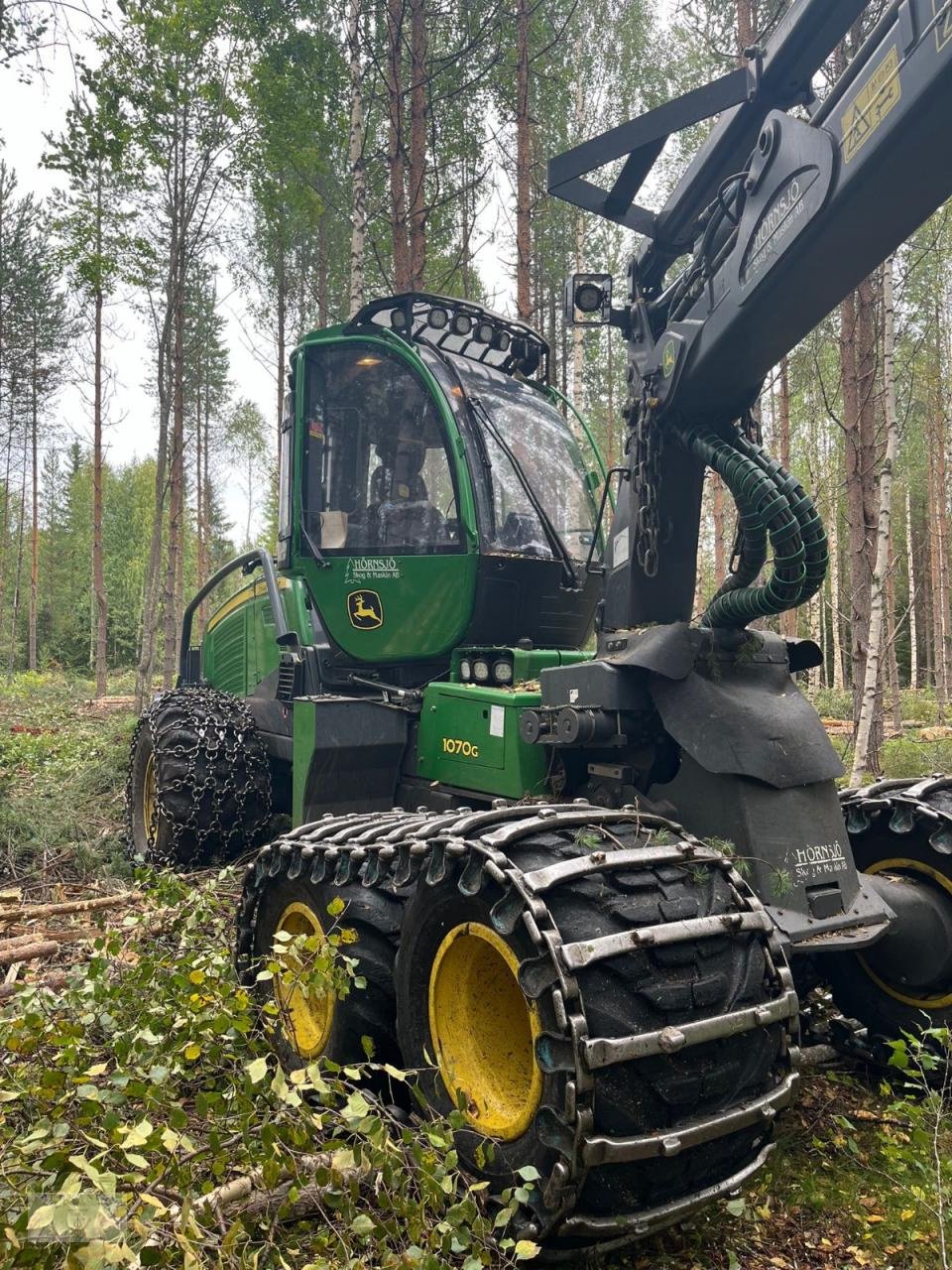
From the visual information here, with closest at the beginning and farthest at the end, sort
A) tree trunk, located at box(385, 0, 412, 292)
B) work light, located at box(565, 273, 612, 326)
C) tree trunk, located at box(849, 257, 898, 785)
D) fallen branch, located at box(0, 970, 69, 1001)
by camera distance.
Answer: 1. fallen branch, located at box(0, 970, 69, 1001)
2. work light, located at box(565, 273, 612, 326)
3. tree trunk, located at box(849, 257, 898, 785)
4. tree trunk, located at box(385, 0, 412, 292)

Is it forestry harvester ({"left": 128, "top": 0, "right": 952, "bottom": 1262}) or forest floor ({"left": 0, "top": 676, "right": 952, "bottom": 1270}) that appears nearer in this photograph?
forest floor ({"left": 0, "top": 676, "right": 952, "bottom": 1270})

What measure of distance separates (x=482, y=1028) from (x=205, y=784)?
3498 mm

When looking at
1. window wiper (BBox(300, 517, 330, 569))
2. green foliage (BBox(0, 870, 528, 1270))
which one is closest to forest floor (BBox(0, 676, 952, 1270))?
green foliage (BBox(0, 870, 528, 1270))

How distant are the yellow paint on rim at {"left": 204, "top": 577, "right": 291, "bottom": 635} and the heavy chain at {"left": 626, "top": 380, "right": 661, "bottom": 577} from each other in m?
2.66

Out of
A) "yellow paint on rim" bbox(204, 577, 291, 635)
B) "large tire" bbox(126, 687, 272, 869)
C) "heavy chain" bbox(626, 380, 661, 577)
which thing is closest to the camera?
"heavy chain" bbox(626, 380, 661, 577)

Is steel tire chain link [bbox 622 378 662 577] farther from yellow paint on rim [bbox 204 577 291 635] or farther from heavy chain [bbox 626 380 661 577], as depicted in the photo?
yellow paint on rim [bbox 204 577 291 635]

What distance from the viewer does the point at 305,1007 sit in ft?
11.2

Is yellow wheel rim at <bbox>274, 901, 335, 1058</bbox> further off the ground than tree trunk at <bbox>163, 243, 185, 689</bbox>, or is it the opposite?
tree trunk at <bbox>163, 243, 185, 689</bbox>

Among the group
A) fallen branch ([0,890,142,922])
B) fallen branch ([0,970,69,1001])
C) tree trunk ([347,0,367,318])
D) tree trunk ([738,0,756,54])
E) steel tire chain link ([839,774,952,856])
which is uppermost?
tree trunk ([738,0,756,54])

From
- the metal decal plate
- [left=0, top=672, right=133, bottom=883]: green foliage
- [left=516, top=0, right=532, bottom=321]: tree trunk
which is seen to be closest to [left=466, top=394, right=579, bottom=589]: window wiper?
the metal decal plate

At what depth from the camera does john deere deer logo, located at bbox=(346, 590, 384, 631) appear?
17.4ft

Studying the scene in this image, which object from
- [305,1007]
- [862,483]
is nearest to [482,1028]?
[305,1007]

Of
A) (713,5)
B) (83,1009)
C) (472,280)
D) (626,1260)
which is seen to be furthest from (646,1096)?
(472,280)

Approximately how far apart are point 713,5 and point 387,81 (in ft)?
26.1
